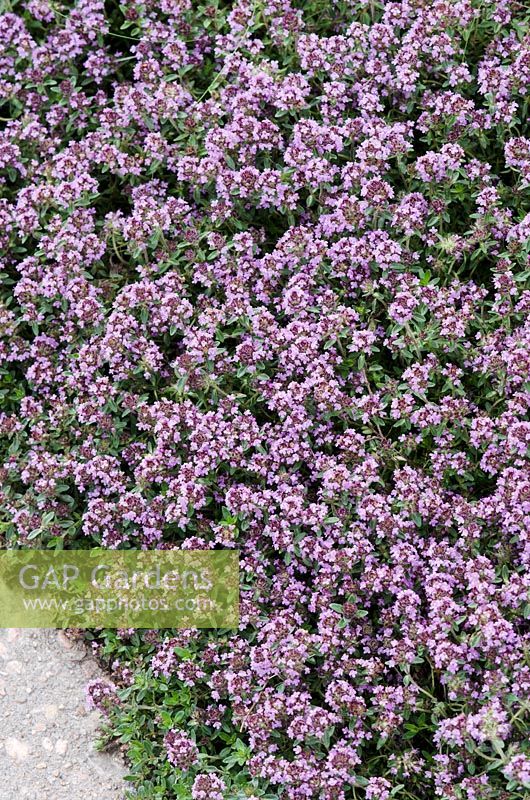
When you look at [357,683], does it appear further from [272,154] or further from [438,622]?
[272,154]

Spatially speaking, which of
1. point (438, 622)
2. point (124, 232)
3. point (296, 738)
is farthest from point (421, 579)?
point (124, 232)

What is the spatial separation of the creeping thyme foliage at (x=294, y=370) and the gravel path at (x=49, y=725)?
154 millimetres

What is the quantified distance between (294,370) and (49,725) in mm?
1740

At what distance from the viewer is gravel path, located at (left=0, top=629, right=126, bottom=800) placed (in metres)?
4.20

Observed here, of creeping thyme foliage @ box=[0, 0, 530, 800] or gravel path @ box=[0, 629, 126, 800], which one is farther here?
gravel path @ box=[0, 629, 126, 800]

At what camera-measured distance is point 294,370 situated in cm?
441

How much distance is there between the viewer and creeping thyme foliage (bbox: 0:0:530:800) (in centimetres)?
387

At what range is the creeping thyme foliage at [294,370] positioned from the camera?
12.7ft

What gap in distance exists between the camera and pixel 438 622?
3.78 m

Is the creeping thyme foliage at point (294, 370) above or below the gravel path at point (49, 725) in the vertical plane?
above

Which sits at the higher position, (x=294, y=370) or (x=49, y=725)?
(x=294, y=370)

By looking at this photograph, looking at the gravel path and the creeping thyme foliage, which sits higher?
the creeping thyme foliage

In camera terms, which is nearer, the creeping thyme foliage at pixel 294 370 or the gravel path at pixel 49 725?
the creeping thyme foliage at pixel 294 370

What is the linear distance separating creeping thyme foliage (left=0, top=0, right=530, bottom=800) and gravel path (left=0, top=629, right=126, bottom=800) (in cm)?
15
